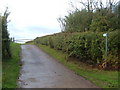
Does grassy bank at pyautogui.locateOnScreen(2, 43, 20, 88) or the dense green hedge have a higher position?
the dense green hedge

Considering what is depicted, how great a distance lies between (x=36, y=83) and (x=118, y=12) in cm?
1439

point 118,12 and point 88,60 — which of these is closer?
point 88,60

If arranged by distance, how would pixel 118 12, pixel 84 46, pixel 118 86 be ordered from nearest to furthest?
pixel 118 86 → pixel 84 46 → pixel 118 12

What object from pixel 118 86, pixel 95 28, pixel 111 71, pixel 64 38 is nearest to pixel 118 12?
pixel 95 28

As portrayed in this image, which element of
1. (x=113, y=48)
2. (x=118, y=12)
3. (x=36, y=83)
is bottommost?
(x=36, y=83)

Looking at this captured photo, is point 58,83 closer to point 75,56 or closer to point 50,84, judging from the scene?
point 50,84

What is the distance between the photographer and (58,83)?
899 cm

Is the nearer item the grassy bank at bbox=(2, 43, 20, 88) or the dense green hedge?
the grassy bank at bbox=(2, 43, 20, 88)

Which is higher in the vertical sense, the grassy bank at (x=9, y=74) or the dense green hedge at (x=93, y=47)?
the dense green hedge at (x=93, y=47)

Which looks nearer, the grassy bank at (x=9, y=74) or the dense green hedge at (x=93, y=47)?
the grassy bank at (x=9, y=74)

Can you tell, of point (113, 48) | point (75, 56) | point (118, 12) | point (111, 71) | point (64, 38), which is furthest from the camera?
point (118, 12)

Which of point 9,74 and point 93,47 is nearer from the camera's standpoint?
point 9,74

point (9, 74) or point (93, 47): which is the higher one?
point (93, 47)

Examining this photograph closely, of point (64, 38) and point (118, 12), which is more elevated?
point (118, 12)
